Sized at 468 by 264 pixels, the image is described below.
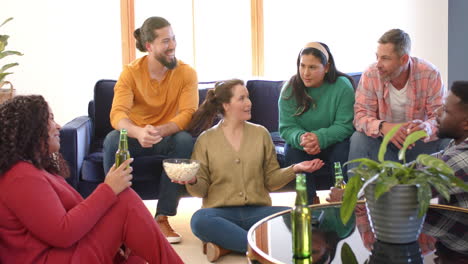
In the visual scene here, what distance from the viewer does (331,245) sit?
1.81 metres

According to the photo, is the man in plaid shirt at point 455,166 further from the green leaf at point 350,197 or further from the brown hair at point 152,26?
the brown hair at point 152,26

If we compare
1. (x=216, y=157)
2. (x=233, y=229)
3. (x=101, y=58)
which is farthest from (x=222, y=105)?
(x=101, y=58)

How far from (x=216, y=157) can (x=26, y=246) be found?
4.44 feet

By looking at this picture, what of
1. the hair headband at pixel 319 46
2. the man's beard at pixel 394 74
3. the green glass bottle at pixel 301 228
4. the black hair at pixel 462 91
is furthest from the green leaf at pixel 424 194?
the hair headband at pixel 319 46

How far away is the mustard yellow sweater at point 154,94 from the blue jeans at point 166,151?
0.19 m

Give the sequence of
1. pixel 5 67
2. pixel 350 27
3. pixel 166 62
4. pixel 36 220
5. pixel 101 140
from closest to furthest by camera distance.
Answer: pixel 36 220, pixel 166 62, pixel 101 140, pixel 5 67, pixel 350 27

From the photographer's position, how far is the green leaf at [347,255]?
1.65 m

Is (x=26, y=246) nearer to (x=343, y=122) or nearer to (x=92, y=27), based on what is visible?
(x=343, y=122)

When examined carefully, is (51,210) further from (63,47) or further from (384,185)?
(63,47)

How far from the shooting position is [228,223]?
286 cm

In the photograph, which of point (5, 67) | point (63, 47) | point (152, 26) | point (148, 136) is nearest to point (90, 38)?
point (63, 47)

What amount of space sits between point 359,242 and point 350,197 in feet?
0.59

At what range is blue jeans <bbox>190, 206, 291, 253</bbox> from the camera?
9.37ft

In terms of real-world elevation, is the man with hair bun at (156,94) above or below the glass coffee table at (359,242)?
above
